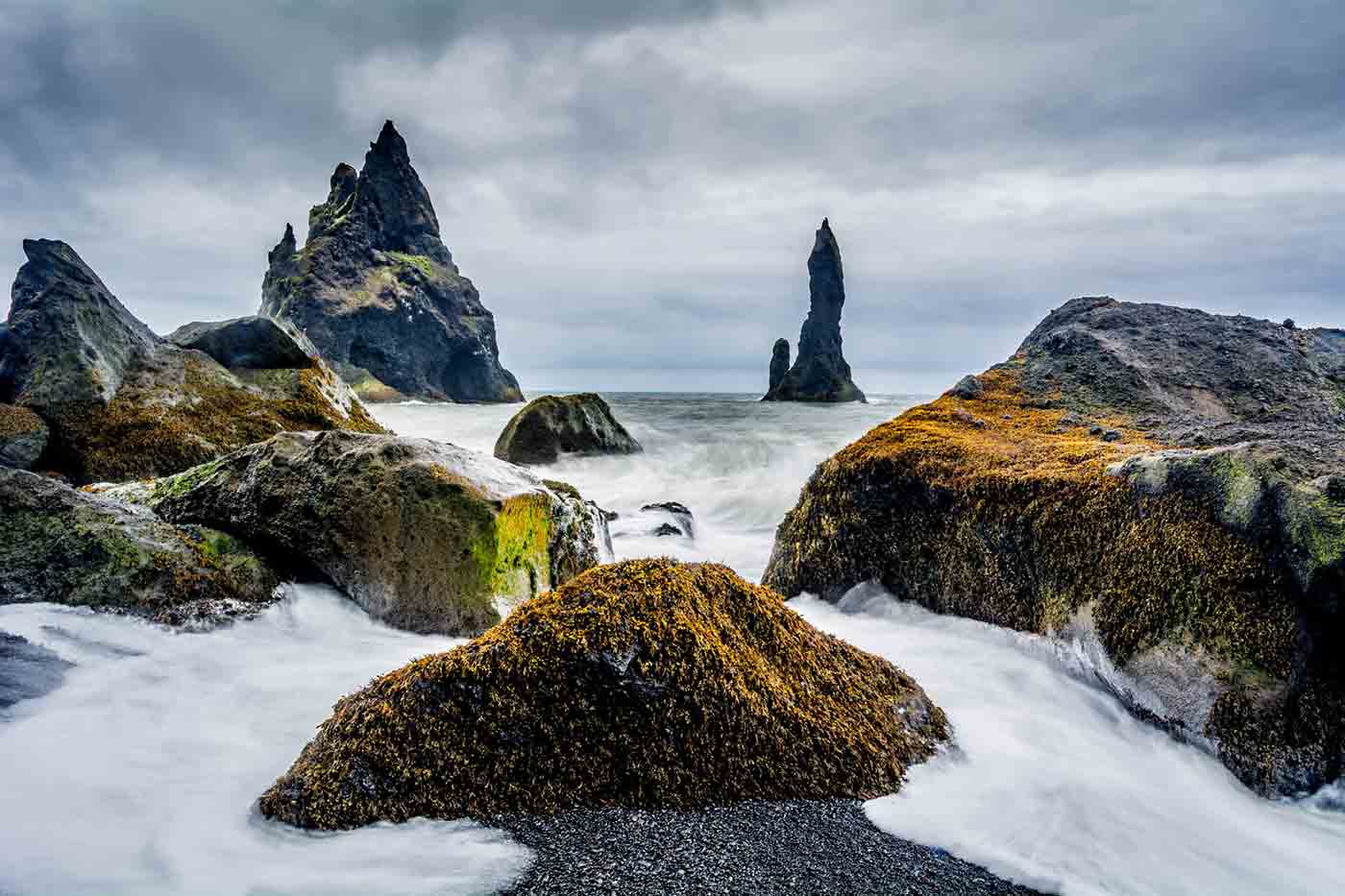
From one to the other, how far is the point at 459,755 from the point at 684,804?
0.98m

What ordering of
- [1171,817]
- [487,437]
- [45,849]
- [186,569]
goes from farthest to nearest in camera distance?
[487,437], [186,569], [1171,817], [45,849]

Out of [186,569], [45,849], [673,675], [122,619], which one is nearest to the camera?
[45,849]

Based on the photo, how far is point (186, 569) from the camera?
5105mm

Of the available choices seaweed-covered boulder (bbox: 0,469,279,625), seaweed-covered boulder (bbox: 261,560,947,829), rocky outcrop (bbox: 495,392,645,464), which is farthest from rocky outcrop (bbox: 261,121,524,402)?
seaweed-covered boulder (bbox: 261,560,947,829)

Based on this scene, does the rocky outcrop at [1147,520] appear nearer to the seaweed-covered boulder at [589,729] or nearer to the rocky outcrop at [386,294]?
the seaweed-covered boulder at [589,729]

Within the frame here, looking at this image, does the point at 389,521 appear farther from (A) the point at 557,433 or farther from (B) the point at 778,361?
(B) the point at 778,361

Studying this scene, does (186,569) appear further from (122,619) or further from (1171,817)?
(1171,817)

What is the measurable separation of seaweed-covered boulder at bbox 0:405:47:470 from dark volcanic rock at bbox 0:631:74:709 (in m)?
5.10

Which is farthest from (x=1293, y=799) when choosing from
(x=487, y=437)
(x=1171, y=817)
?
(x=487, y=437)

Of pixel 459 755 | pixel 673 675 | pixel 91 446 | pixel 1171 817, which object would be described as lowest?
pixel 1171 817

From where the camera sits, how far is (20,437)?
7844 mm

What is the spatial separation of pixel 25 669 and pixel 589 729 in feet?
11.0

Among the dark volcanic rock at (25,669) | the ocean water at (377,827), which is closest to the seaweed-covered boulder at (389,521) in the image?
the ocean water at (377,827)

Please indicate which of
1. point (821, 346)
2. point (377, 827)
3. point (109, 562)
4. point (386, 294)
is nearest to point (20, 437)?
point (109, 562)
